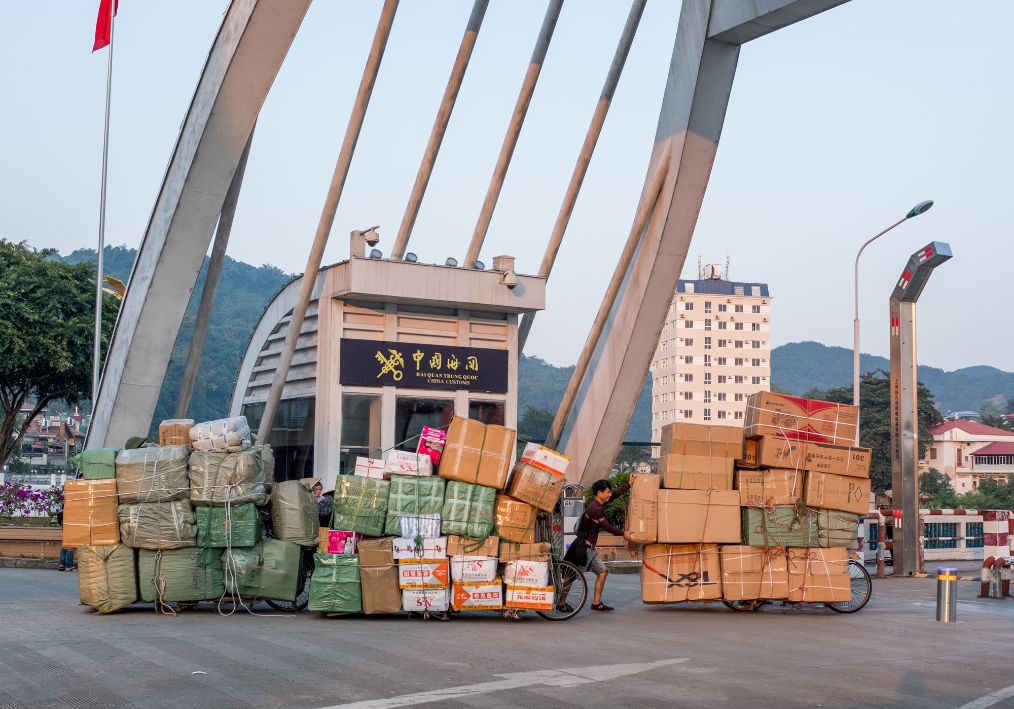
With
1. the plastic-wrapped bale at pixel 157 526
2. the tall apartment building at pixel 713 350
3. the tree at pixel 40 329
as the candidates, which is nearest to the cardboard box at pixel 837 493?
the plastic-wrapped bale at pixel 157 526

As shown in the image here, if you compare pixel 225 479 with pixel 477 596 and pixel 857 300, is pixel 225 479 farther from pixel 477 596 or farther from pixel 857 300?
pixel 857 300

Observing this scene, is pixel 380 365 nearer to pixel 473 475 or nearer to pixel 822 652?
pixel 473 475

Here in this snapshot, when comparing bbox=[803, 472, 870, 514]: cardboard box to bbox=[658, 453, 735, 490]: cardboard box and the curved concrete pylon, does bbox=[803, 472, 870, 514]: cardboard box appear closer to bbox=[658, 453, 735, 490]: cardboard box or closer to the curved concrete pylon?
bbox=[658, 453, 735, 490]: cardboard box

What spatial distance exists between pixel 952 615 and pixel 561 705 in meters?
7.58

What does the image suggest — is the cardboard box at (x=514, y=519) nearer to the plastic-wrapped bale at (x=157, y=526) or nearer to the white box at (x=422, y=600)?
the white box at (x=422, y=600)

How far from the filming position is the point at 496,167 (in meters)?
22.5

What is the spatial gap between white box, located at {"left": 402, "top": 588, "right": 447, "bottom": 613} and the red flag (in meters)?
16.9

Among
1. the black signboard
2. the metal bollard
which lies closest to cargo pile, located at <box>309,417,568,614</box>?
the metal bollard

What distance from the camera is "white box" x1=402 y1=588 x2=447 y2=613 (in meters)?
12.7

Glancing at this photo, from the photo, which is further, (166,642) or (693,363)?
(693,363)

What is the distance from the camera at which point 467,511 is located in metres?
13.0

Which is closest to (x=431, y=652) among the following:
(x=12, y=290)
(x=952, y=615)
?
(x=952, y=615)

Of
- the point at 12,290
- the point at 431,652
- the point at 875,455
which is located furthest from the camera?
the point at 875,455

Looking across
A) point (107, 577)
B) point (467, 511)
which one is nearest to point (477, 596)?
point (467, 511)
